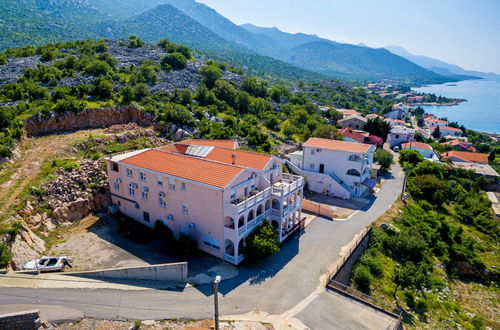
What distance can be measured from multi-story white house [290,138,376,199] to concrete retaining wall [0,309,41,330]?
112 ft

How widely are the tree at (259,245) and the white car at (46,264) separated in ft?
47.5

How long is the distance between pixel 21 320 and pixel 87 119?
34.7m

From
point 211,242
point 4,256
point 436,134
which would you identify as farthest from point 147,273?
point 436,134

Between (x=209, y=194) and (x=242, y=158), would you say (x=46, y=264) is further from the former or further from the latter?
(x=242, y=158)

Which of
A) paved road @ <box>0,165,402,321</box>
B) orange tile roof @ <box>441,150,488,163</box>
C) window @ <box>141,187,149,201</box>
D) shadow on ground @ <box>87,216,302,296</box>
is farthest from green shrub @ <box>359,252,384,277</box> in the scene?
orange tile roof @ <box>441,150,488,163</box>

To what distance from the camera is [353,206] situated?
38.9 m

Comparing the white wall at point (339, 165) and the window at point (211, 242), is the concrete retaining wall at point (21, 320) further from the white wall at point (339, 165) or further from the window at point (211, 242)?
the white wall at point (339, 165)

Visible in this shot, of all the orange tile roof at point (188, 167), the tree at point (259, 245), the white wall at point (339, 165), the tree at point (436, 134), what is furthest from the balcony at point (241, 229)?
the tree at point (436, 134)

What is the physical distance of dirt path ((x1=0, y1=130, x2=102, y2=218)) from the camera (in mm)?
28062

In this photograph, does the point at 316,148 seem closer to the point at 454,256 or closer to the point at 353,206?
the point at 353,206

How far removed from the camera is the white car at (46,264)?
22.7 m

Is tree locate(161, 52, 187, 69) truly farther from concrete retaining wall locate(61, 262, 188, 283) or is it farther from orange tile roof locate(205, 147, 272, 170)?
concrete retaining wall locate(61, 262, 188, 283)

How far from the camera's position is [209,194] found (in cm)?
2452

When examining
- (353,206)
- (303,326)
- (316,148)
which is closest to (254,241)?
(303,326)
